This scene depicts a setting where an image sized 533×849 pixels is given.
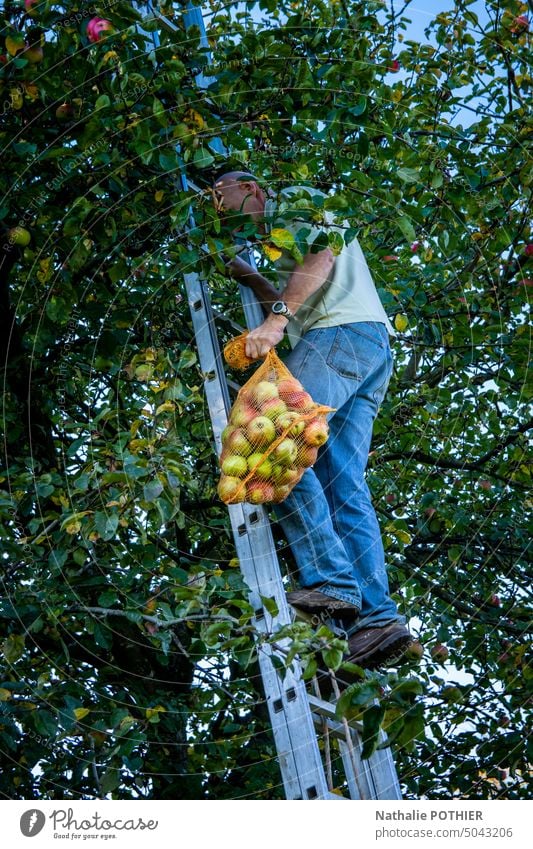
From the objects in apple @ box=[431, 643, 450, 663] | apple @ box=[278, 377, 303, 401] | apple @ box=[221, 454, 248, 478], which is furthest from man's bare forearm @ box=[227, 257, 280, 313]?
apple @ box=[431, 643, 450, 663]

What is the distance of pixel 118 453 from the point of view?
3.98 meters

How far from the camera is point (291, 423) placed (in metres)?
3.76

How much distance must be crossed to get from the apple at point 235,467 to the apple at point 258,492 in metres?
0.07

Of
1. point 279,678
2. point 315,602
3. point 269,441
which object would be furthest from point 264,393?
point 279,678

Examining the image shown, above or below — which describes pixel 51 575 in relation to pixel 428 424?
below

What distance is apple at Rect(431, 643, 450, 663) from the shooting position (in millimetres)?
5891

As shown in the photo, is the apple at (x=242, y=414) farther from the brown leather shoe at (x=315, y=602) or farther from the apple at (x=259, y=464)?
the brown leather shoe at (x=315, y=602)

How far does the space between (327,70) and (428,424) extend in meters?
2.76

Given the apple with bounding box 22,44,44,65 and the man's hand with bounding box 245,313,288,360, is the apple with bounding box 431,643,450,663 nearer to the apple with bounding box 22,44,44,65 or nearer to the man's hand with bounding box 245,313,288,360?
the man's hand with bounding box 245,313,288,360

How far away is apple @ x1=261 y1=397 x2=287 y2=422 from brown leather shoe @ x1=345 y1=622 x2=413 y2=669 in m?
0.84
